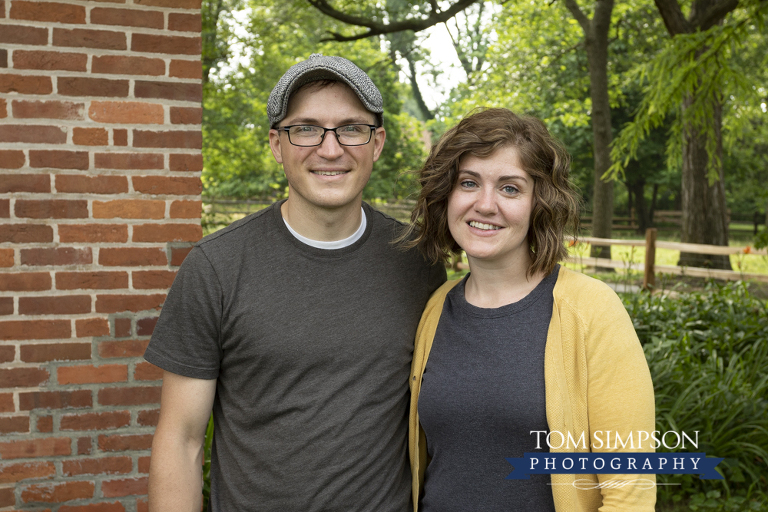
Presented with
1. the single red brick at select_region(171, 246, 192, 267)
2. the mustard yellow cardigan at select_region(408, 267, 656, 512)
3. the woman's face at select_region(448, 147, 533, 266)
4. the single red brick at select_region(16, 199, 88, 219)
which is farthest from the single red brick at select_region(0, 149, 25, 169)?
the mustard yellow cardigan at select_region(408, 267, 656, 512)

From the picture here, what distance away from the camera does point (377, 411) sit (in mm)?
1951

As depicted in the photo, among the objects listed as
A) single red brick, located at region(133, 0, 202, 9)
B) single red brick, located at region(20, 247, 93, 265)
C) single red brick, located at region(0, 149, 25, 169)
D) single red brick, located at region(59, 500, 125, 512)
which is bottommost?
single red brick, located at region(59, 500, 125, 512)

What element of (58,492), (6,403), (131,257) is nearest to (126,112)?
(131,257)

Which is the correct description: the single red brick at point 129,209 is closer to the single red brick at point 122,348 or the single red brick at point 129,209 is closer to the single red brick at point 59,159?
the single red brick at point 59,159

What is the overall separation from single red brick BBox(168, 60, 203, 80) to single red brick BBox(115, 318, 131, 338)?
1060mm

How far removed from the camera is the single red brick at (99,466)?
2.67m

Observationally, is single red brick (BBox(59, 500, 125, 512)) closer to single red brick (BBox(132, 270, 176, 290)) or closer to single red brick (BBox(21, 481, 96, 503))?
single red brick (BBox(21, 481, 96, 503))

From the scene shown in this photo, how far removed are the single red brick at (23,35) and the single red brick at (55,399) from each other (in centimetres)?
143

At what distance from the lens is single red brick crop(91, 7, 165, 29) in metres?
2.62

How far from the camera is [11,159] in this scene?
2555 mm

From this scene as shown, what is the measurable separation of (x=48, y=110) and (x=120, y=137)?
0.96 feet

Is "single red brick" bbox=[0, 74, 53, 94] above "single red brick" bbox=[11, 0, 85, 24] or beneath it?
beneath

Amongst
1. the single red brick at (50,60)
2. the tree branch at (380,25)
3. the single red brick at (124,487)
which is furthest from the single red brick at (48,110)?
the tree branch at (380,25)

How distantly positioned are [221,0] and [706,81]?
13.9 meters
